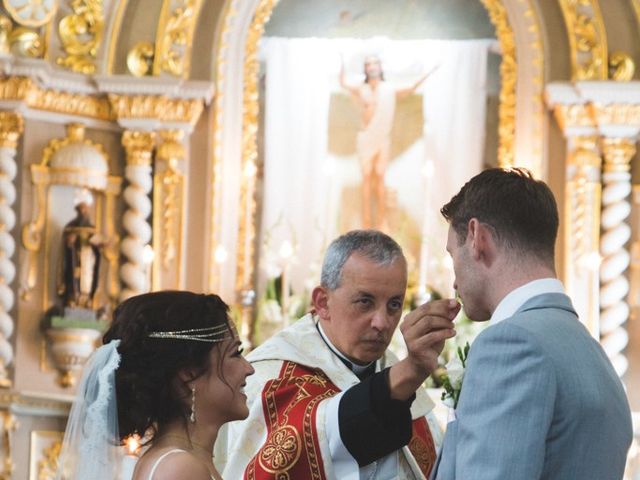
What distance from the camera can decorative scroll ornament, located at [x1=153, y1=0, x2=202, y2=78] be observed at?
10234 millimetres

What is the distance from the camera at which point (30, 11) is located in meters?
9.95

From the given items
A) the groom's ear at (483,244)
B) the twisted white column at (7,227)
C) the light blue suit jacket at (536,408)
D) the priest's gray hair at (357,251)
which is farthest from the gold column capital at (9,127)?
the light blue suit jacket at (536,408)

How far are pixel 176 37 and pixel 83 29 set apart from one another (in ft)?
2.27

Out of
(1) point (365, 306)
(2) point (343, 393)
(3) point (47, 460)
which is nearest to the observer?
(2) point (343, 393)

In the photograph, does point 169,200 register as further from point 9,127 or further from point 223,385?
point 223,385

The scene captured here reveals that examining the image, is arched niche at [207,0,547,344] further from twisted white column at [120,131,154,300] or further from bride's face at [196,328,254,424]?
bride's face at [196,328,254,424]

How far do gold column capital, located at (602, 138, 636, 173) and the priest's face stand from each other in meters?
5.97

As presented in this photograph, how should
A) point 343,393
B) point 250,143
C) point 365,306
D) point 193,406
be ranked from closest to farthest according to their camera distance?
point 193,406
point 343,393
point 365,306
point 250,143

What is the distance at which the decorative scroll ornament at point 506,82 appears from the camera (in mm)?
10453

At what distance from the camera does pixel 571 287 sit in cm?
1000

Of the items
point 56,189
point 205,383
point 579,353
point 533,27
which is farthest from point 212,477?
point 533,27

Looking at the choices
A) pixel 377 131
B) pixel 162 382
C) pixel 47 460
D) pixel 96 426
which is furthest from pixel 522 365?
pixel 377 131

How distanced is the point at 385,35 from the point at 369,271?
Answer: 21.6 feet

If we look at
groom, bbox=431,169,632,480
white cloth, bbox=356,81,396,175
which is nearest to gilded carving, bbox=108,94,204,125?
white cloth, bbox=356,81,396,175
